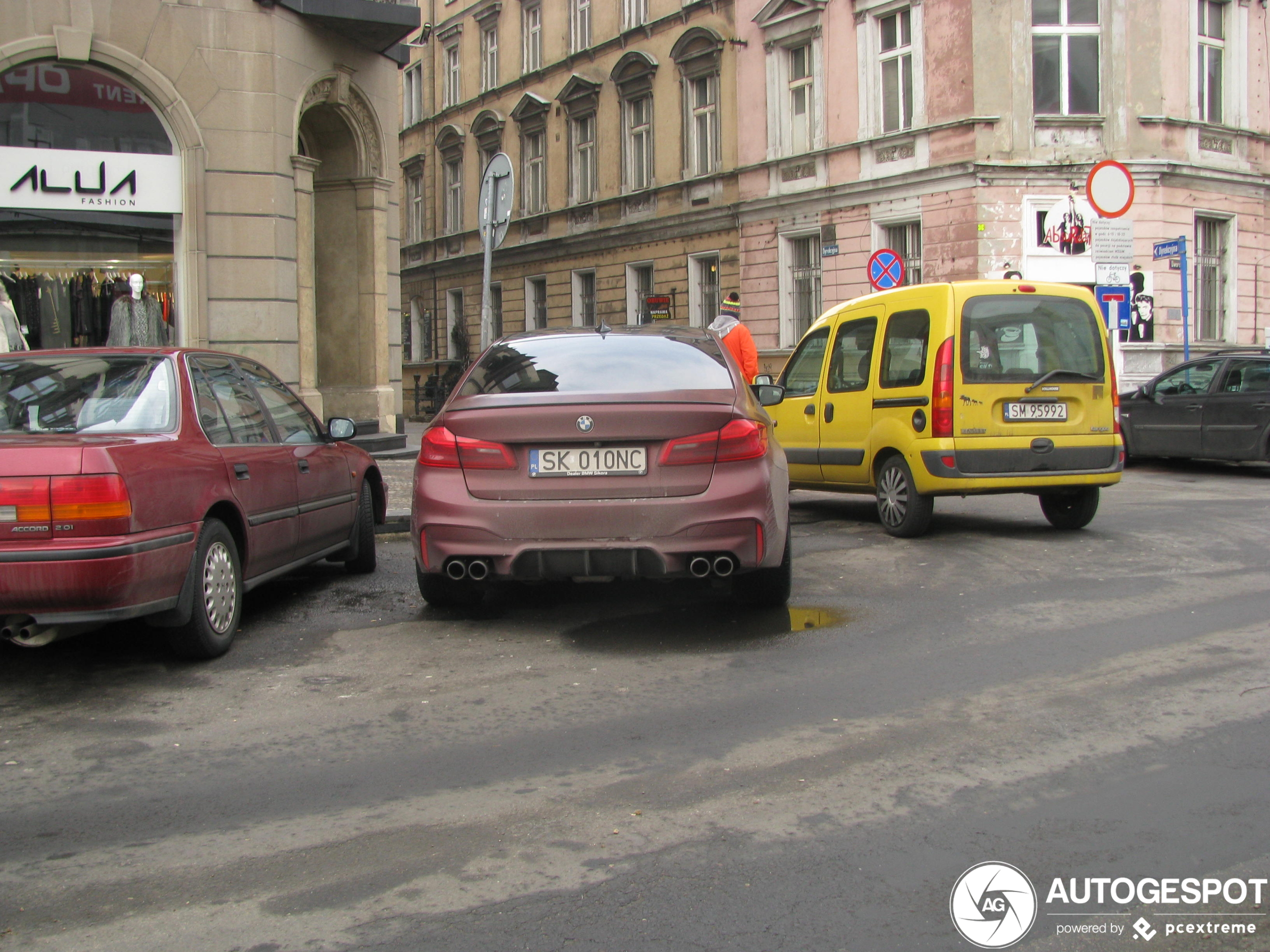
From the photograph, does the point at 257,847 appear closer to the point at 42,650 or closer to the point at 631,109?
the point at 42,650

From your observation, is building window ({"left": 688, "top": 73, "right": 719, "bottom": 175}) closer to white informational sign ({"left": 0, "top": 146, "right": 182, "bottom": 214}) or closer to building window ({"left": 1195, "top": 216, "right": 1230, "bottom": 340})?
building window ({"left": 1195, "top": 216, "right": 1230, "bottom": 340})

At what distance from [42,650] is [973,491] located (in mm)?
6048

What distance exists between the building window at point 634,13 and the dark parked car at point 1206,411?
20.2 meters

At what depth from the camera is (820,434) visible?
34.2ft

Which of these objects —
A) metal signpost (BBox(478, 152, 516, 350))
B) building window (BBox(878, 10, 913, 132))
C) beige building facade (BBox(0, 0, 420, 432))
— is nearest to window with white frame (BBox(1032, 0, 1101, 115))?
building window (BBox(878, 10, 913, 132))

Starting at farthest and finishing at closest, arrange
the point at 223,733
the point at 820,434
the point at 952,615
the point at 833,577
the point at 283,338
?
1. the point at 283,338
2. the point at 820,434
3. the point at 833,577
4. the point at 952,615
5. the point at 223,733

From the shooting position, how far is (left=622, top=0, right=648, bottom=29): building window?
106 ft

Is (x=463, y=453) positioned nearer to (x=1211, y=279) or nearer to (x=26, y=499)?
(x=26, y=499)

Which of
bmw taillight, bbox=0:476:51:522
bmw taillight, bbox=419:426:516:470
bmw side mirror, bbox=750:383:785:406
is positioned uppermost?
bmw side mirror, bbox=750:383:785:406

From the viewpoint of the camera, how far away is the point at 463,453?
589cm

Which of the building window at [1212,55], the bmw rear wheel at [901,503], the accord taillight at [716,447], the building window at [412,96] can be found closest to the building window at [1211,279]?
the building window at [1212,55]

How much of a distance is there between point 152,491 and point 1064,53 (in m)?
22.9

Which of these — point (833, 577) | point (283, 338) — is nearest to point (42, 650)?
point (833, 577)

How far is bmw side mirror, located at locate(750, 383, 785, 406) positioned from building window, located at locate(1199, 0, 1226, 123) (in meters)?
21.0
